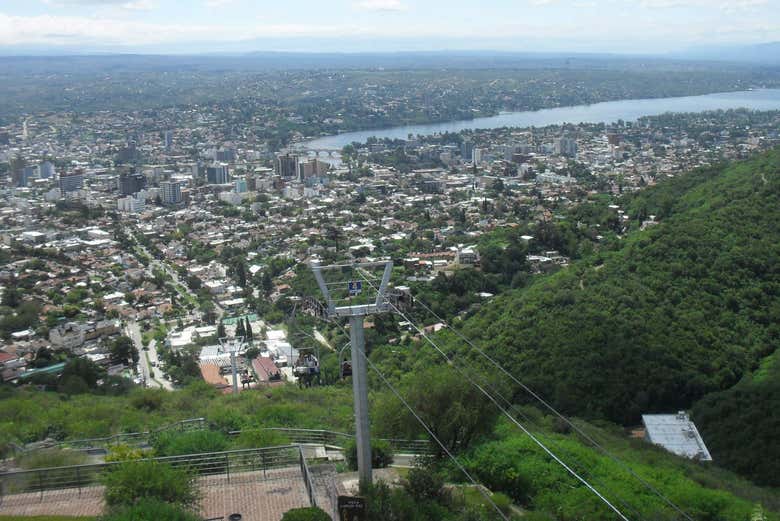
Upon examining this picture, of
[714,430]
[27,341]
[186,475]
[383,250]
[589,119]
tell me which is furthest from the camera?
[589,119]

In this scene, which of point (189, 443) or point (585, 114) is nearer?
point (189, 443)

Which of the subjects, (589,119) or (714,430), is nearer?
(714,430)

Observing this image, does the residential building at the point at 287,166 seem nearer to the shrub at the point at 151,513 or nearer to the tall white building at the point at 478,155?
the tall white building at the point at 478,155

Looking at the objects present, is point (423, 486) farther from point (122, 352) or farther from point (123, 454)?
point (122, 352)

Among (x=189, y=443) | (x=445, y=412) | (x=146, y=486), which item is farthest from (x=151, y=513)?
(x=445, y=412)

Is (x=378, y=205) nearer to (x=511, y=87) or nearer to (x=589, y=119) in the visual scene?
(x=589, y=119)

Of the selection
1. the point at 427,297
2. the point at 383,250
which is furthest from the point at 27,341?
the point at 383,250

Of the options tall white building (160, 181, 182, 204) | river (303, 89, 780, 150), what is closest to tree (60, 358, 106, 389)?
tall white building (160, 181, 182, 204)
